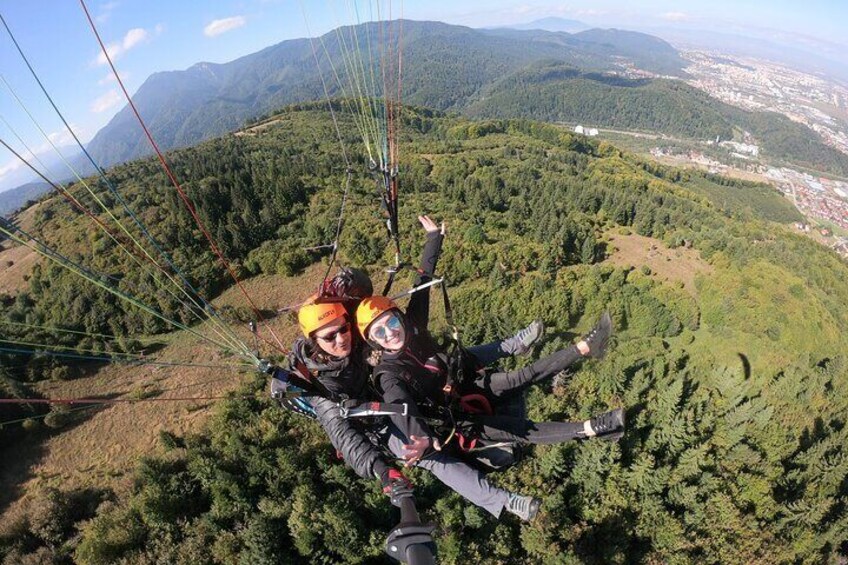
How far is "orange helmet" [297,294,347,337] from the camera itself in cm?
455

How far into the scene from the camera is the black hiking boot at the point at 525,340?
6.05m

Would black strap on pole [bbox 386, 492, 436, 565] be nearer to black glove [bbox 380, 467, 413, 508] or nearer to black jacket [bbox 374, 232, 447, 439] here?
black glove [bbox 380, 467, 413, 508]

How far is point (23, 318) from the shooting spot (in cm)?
2578

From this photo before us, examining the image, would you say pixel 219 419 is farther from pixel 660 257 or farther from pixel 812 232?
pixel 812 232

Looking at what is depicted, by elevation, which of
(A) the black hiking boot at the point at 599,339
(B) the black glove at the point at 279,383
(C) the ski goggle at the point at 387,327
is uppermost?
(C) the ski goggle at the point at 387,327

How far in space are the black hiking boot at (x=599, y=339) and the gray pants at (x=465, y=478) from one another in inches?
86.0

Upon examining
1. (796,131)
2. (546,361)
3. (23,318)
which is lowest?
(796,131)

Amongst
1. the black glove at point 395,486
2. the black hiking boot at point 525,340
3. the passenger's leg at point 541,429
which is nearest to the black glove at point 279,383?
the black glove at point 395,486

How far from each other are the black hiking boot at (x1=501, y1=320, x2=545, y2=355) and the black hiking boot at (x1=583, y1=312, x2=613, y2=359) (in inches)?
25.3

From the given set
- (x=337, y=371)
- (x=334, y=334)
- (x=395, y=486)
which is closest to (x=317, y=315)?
(x=334, y=334)

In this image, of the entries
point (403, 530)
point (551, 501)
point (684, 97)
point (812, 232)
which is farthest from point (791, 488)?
point (684, 97)

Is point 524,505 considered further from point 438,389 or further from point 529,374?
point 529,374

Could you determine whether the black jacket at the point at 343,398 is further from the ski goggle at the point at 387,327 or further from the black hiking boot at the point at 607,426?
the black hiking boot at the point at 607,426

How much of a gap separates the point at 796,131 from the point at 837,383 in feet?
555
